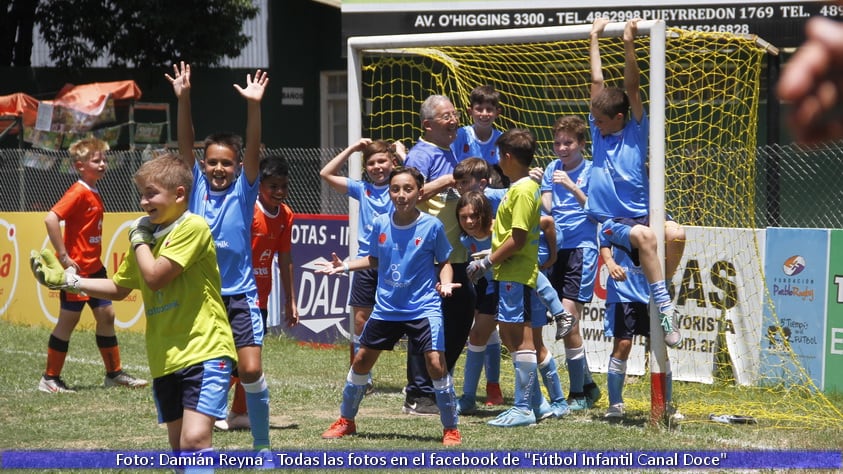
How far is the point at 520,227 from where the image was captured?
6.75m

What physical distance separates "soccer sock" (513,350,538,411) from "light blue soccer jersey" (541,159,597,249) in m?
1.31

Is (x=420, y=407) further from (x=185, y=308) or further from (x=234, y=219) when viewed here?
(x=185, y=308)

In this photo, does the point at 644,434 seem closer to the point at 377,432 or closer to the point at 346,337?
the point at 377,432

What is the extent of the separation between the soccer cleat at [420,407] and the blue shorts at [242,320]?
74.0 inches

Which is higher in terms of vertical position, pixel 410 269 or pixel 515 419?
pixel 410 269

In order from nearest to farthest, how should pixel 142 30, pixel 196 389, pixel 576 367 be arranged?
1. pixel 196 389
2. pixel 576 367
3. pixel 142 30

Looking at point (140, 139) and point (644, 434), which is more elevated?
point (140, 139)

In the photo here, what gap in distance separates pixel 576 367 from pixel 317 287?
4.75 m

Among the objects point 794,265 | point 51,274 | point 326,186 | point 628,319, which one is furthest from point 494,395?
point 326,186

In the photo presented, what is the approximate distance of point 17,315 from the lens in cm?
1362

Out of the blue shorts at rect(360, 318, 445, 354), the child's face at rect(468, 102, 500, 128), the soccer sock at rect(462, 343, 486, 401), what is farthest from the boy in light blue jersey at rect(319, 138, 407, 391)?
the blue shorts at rect(360, 318, 445, 354)

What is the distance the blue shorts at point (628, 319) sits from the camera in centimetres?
717

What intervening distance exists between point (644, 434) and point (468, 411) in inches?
57.6

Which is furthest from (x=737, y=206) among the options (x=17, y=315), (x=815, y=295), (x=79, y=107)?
(x=79, y=107)
